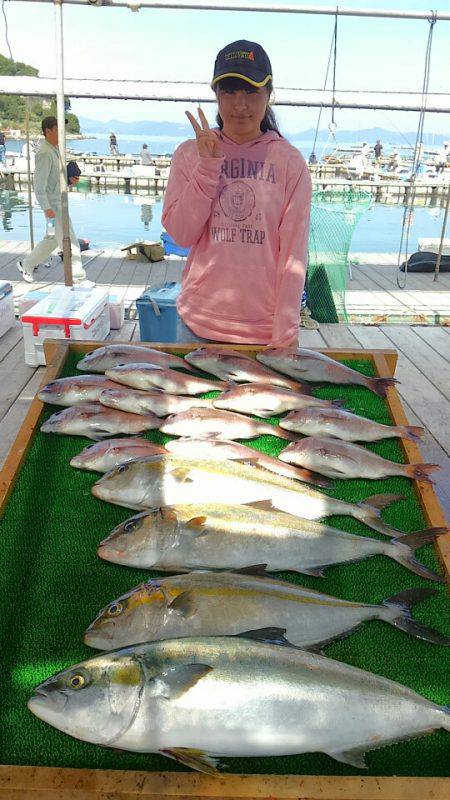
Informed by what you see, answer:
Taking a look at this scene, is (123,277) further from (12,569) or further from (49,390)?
(12,569)

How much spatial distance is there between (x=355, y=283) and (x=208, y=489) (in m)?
8.88

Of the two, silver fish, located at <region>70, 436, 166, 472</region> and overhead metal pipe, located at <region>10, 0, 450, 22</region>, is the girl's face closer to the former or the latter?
silver fish, located at <region>70, 436, 166, 472</region>

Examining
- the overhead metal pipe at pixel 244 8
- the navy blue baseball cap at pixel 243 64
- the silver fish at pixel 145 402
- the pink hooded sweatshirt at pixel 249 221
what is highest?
the overhead metal pipe at pixel 244 8

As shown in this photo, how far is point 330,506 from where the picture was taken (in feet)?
5.95

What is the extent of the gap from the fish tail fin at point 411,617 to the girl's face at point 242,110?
6.14 feet

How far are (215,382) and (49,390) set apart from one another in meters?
0.66

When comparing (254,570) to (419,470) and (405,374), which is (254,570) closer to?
(419,470)

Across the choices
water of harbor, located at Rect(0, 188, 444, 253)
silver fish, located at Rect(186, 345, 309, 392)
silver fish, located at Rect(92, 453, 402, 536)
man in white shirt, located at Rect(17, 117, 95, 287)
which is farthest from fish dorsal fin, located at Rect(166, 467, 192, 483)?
water of harbor, located at Rect(0, 188, 444, 253)

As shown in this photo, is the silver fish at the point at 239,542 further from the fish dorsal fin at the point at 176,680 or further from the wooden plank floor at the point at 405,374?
the wooden plank floor at the point at 405,374

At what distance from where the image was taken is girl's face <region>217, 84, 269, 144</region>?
230 centimetres

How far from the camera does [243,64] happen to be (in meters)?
2.20

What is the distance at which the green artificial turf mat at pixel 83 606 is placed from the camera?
1.13m

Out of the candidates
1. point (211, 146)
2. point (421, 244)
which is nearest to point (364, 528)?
point (211, 146)

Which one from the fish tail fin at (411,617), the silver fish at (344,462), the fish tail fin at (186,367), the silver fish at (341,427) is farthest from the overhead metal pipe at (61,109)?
the fish tail fin at (411,617)
